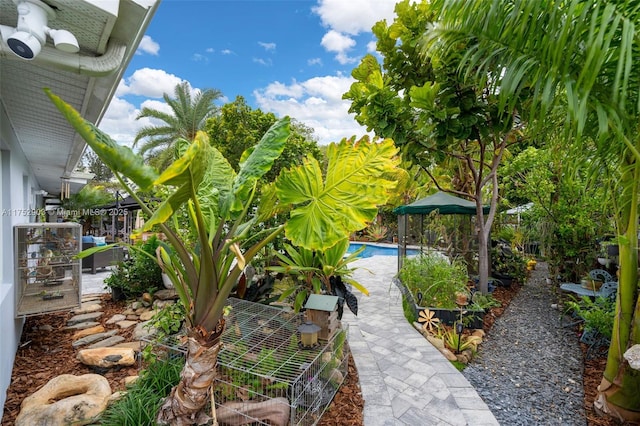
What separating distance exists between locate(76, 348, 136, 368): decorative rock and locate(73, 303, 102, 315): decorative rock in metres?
2.30

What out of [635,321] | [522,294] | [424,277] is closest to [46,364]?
[424,277]

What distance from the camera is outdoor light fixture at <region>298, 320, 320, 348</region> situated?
324 cm

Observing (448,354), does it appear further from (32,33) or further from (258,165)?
(32,33)

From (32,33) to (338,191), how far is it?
6.72 ft

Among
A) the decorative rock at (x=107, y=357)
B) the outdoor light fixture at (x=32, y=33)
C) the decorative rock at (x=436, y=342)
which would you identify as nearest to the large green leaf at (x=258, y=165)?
the outdoor light fixture at (x=32, y=33)

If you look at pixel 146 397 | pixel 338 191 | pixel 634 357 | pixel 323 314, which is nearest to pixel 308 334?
pixel 323 314

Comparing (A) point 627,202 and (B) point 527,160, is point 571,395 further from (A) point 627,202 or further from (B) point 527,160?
(B) point 527,160

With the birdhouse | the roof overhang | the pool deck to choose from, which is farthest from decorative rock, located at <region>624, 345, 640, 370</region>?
the roof overhang

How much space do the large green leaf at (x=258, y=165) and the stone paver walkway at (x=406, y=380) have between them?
95.2 inches

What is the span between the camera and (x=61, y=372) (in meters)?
3.80

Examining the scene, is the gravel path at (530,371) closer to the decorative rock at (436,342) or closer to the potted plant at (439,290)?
the decorative rock at (436,342)

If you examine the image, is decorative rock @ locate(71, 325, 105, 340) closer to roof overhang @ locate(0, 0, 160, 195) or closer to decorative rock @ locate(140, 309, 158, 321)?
decorative rock @ locate(140, 309, 158, 321)

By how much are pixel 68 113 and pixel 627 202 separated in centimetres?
464

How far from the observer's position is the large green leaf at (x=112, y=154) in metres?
1.38
